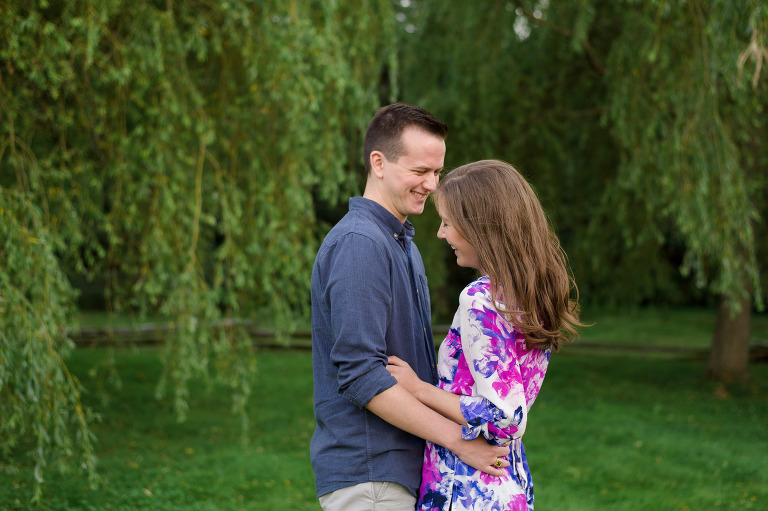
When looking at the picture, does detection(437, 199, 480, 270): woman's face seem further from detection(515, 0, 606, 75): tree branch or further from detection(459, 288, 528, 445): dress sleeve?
detection(515, 0, 606, 75): tree branch

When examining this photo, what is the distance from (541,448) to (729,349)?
4.20 meters

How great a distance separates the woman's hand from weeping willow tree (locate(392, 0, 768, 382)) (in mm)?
4026

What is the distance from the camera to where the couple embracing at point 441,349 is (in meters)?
1.80

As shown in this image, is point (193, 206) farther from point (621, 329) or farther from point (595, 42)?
point (621, 329)

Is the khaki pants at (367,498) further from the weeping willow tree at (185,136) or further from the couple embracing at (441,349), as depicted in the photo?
the weeping willow tree at (185,136)

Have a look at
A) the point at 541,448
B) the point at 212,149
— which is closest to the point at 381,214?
the point at 212,149

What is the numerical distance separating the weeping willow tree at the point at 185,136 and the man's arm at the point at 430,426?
9.42 feet

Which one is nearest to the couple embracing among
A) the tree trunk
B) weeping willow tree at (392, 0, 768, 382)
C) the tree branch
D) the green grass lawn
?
the green grass lawn

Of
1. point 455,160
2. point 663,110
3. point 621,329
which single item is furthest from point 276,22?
point 621,329

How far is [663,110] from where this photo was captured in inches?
264

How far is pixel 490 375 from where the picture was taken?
5.85ft

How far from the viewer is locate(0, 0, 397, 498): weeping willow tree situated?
461 cm

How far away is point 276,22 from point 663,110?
3490mm

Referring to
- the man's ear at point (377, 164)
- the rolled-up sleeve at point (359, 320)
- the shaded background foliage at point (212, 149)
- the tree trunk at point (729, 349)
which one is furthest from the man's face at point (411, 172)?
the tree trunk at point (729, 349)
